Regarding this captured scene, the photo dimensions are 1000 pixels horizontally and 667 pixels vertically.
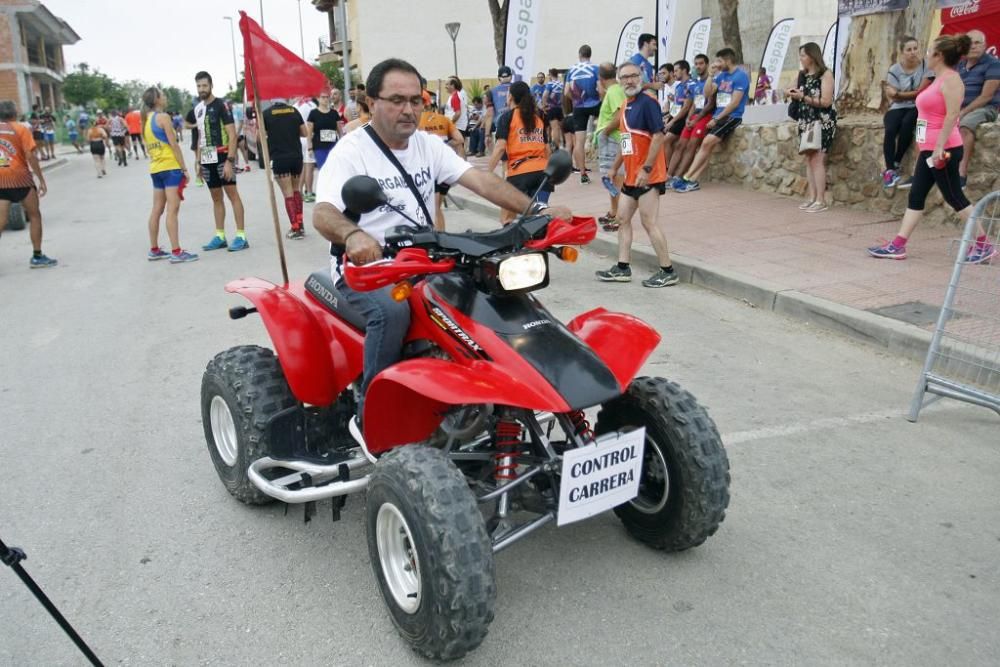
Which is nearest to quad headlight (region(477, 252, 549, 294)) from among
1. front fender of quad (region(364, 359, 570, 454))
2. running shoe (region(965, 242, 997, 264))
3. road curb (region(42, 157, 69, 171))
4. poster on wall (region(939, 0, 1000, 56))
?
front fender of quad (region(364, 359, 570, 454))

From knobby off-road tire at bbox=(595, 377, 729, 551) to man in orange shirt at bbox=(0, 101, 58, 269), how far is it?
8939 millimetres

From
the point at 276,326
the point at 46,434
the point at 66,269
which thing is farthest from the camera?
the point at 66,269

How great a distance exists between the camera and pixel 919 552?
3266mm

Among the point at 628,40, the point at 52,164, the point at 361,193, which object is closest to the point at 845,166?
the point at 361,193

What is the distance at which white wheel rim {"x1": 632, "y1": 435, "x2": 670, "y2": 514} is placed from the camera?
3.08 metres

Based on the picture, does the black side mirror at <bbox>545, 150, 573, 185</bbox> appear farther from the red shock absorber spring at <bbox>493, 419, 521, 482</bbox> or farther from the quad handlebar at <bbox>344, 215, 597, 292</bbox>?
the red shock absorber spring at <bbox>493, 419, 521, 482</bbox>

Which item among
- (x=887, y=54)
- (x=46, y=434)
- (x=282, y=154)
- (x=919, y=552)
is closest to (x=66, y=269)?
(x=282, y=154)

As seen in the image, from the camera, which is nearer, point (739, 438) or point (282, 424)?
point (282, 424)

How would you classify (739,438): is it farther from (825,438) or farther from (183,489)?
(183,489)

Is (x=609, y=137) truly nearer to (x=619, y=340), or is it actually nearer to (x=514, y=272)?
(x=619, y=340)

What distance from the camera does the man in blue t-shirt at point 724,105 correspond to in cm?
1223

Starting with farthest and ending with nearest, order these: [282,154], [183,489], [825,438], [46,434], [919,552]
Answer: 1. [282,154]
2. [46,434]
3. [825,438]
4. [183,489]
5. [919,552]

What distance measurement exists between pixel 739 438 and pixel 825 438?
1.52 feet

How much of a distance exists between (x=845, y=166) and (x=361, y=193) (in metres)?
9.40
